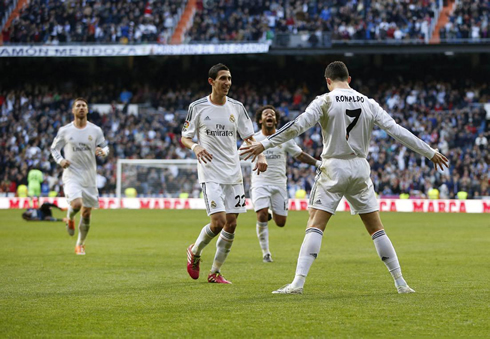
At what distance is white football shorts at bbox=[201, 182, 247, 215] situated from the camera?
9844 millimetres

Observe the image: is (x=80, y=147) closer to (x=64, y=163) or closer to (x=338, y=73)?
(x=64, y=163)

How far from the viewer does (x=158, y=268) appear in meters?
12.0

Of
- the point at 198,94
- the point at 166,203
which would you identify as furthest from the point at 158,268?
the point at 198,94

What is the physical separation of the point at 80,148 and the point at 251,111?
27414 mm

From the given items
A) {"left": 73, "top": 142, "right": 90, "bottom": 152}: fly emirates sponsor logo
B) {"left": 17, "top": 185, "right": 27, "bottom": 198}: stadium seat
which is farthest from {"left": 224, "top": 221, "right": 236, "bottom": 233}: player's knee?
{"left": 17, "top": 185, "right": 27, "bottom": 198}: stadium seat

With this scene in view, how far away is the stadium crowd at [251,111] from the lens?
3638cm

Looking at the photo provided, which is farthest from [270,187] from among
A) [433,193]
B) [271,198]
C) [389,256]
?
[433,193]

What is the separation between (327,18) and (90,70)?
45.1 ft

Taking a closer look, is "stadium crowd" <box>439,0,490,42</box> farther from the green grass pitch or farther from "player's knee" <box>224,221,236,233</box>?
"player's knee" <box>224,221,236,233</box>

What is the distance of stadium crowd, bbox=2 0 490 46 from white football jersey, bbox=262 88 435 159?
32552 mm

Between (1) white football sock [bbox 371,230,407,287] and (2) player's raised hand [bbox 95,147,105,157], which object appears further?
(2) player's raised hand [bbox 95,147,105,157]

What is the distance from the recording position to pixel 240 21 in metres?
42.8

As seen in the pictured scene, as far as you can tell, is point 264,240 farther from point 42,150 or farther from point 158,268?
point 42,150

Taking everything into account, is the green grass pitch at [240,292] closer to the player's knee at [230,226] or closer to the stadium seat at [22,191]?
the player's knee at [230,226]
